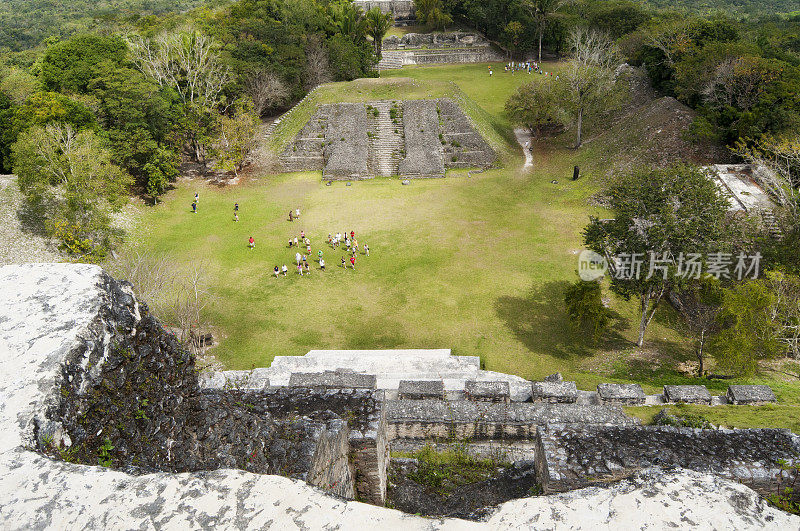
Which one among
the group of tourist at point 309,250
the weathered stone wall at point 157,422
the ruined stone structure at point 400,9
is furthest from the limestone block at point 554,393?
the ruined stone structure at point 400,9

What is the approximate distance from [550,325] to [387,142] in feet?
63.8

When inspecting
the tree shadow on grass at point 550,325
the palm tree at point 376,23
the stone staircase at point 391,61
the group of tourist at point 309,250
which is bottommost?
Answer: the tree shadow on grass at point 550,325

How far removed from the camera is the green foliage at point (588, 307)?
18281 millimetres

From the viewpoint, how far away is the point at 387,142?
35.2 meters

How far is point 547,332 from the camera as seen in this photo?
64.8 ft

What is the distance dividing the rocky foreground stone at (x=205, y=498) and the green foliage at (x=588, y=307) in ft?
42.1

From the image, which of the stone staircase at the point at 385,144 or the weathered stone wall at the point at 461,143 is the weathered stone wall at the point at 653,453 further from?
the weathered stone wall at the point at 461,143

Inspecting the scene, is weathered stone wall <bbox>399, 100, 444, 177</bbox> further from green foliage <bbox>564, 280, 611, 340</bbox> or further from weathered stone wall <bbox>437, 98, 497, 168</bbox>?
green foliage <bbox>564, 280, 611, 340</bbox>

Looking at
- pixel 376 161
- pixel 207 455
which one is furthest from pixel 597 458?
pixel 376 161

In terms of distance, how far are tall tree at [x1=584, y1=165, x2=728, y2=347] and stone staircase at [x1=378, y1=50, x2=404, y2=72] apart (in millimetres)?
45350

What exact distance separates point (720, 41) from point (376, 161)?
2310 centimetres

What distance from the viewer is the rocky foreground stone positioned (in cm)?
504

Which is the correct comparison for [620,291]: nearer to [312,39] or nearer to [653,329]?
[653,329]

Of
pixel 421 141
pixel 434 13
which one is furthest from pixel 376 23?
pixel 421 141
